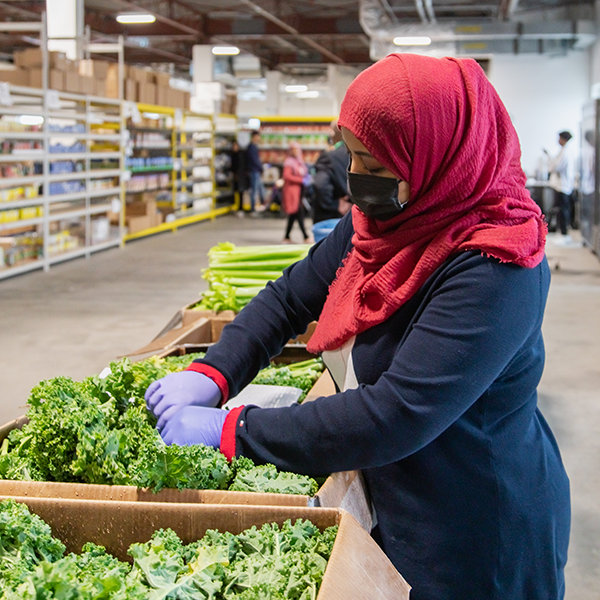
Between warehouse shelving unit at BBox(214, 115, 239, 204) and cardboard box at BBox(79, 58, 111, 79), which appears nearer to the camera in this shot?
cardboard box at BBox(79, 58, 111, 79)

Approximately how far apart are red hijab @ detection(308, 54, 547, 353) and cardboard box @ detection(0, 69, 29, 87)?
884 cm

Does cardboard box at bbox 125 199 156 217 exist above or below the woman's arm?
above

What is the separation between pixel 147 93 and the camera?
12648mm

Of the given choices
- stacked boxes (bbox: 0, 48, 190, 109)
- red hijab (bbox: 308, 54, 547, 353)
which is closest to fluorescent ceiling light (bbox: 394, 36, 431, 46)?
stacked boxes (bbox: 0, 48, 190, 109)

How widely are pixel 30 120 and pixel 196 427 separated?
8433mm

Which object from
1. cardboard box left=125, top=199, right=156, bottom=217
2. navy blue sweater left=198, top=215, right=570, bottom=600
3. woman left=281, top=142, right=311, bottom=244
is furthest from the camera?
cardboard box left=125, top=199, right=156, bottom=217

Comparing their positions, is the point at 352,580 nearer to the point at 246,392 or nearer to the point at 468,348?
the point at 468,348

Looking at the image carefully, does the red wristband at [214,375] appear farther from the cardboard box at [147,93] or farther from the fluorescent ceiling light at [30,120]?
the cardboard box at [147,93]

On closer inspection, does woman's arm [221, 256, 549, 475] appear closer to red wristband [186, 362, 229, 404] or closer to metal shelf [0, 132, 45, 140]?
red wristband [186, 362, 229, 404]

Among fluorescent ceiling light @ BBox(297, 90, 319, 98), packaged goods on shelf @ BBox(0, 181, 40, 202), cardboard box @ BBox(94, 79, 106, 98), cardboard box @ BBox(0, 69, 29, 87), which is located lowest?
packaged goods on shelf @ BBox(0, 181, 40, 202)

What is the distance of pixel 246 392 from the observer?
209cm

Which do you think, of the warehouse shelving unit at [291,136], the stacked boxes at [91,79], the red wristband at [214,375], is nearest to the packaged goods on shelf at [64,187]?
the stacked boxes at [91,79]

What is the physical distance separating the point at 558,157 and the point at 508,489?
37.5ft

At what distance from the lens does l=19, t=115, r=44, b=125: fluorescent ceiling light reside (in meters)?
8.80
